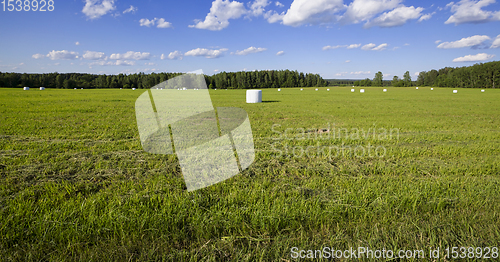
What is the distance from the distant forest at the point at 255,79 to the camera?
91.6 meters

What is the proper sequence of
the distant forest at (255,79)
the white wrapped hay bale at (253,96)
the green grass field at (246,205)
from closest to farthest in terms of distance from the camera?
the green grass field at (246,205)
the white wrapped hay bale at (253,96)
the distant forest at (255,79)

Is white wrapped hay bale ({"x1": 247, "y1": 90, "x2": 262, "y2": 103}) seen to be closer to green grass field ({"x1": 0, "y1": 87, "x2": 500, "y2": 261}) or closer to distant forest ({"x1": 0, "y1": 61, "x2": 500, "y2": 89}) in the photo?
green grass field ({"x1": 0, "y1": 87, "x2": 500, "y2": 261})

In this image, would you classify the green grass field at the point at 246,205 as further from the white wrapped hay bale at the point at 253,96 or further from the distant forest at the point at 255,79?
the distant forest at the point at 255,79

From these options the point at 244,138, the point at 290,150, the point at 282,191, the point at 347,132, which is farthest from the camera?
the point at 347,132

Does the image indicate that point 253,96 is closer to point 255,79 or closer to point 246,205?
point 246,205

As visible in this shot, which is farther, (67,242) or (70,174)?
(70,174)

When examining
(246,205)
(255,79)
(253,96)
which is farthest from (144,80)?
(246,205)

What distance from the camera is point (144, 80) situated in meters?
101

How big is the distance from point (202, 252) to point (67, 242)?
1525 millimetres

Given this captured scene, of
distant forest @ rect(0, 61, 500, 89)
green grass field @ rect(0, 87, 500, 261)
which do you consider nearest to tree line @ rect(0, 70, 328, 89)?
distant forest @ rect(0, 61, 500, 89)

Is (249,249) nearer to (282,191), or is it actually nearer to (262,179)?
(282,191)

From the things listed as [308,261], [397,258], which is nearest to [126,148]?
[308,261]

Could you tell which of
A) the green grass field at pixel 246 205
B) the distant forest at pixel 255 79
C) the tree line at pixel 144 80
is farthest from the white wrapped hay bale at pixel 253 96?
the tree line at pixel 144 80

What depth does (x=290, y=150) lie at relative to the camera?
22.1ft
